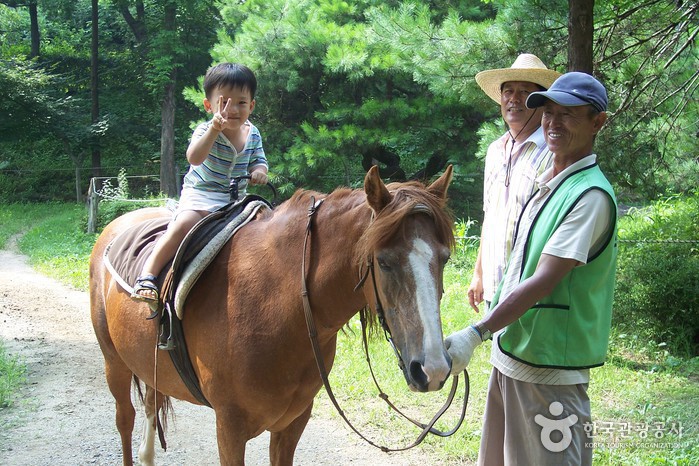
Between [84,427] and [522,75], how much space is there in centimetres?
400

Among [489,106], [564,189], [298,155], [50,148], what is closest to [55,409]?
[564,189]

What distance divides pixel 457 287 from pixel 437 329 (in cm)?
614

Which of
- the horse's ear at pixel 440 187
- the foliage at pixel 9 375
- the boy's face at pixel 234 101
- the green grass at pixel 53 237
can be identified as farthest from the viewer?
the green grass at pixel 53 237

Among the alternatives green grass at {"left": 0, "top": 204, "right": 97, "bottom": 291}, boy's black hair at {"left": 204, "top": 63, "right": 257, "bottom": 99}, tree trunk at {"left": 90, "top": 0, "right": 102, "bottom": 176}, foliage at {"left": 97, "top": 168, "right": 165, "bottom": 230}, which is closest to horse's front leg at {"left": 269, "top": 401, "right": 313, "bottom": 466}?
boy's black hair at {"left": 204, "top": 63, "right": 257, "bottom": 99}

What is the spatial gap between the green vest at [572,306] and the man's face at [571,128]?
9cm

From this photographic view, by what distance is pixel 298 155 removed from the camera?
37.7ft

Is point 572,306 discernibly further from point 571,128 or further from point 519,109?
point 519,109

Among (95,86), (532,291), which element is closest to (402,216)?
(532,291)

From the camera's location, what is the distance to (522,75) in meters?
2.94

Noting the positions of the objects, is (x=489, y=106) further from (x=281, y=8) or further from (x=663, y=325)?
(x=281, y=8)

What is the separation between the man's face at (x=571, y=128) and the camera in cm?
208

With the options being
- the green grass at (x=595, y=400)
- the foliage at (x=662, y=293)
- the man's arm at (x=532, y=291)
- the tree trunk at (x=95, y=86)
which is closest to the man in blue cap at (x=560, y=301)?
the man's arm at (x=532, y=291)

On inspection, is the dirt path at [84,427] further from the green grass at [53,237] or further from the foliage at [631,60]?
the foliage at [631,60]

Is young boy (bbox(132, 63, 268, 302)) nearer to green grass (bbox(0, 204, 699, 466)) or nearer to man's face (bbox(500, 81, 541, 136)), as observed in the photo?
green grass (bbox(0, 204, 699, 466))
